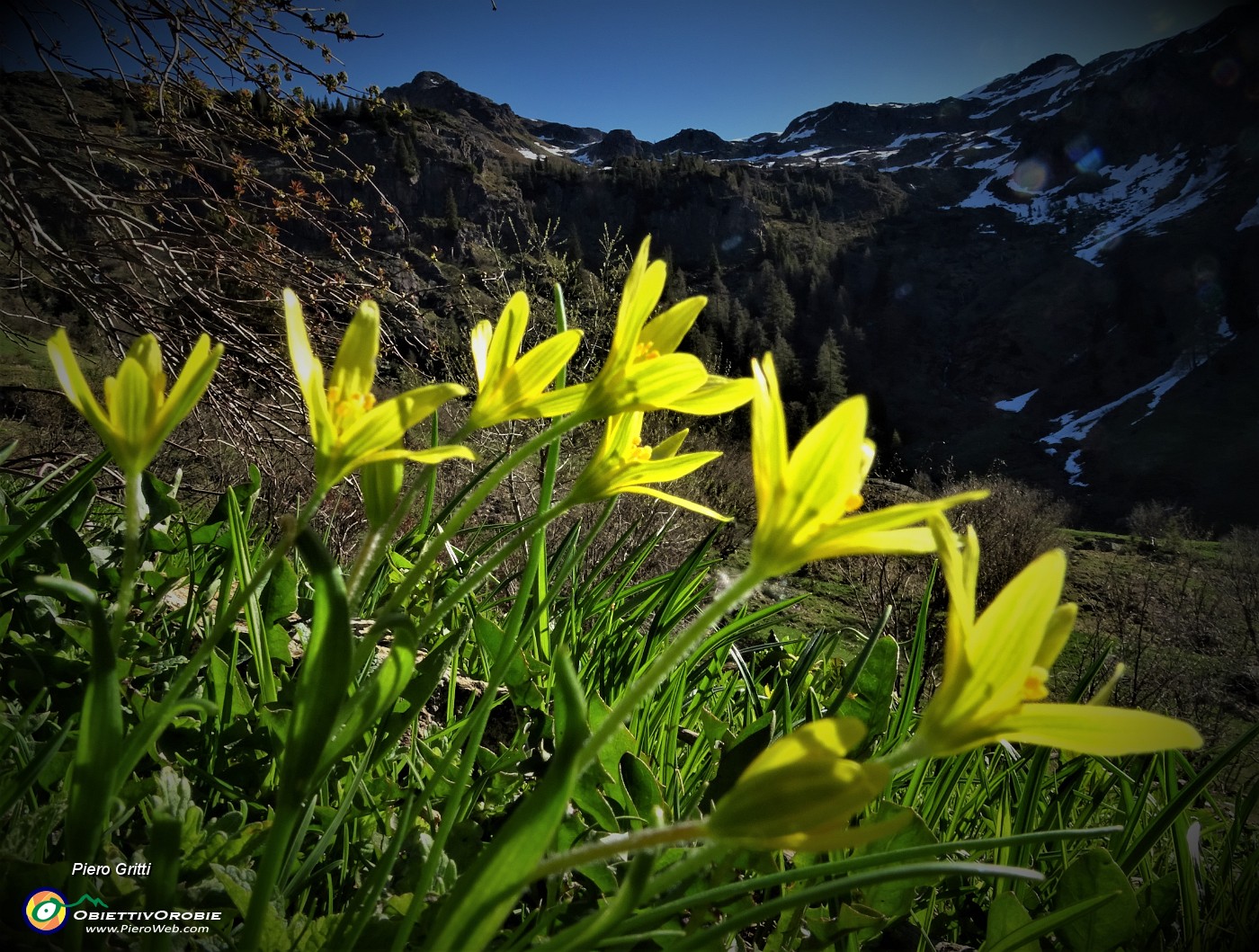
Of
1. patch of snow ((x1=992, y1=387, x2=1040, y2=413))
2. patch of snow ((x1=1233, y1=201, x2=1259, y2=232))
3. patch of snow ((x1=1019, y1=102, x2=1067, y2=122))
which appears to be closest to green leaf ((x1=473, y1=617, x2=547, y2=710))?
patch of snow ((x1=992, y1=387, x2=1040, y2=413))

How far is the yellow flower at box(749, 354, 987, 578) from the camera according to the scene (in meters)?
0.36

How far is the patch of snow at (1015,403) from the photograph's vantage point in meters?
50.6

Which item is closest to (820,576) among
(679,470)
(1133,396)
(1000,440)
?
(679,470)

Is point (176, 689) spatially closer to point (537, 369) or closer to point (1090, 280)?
point (537, 369)

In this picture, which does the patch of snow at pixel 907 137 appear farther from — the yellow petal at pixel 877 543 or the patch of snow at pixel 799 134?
the yellow petal at pixel 877 543

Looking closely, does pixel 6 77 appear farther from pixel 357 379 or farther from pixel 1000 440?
pixel 1000 440

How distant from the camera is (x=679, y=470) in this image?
0.51 metres

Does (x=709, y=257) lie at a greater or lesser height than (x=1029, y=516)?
greater

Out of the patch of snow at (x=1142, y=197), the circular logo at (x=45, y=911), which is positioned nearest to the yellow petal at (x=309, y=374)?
the circular logo at (x=45, y=911)

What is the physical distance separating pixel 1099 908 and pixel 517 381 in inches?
25.9

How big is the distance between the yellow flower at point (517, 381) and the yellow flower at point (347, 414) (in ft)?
0.28

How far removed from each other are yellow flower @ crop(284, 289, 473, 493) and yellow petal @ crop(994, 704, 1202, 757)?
0.33m

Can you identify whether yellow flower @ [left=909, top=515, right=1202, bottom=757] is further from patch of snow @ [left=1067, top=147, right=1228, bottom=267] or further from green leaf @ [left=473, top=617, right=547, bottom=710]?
patch of snow @ [left=1067, top=147, right=1228, bottom=267]

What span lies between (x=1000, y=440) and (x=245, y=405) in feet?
177
